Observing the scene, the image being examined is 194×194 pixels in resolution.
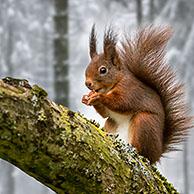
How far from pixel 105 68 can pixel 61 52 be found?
11.8ft

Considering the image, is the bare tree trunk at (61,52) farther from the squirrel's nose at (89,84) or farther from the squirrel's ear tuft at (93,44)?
the squirrel's nose at (89,84)

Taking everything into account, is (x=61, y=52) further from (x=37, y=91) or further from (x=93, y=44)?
(x=37, y=91)

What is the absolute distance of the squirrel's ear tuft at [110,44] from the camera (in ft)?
9.14

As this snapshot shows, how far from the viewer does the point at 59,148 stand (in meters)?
1.65

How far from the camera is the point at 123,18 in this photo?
17.5m

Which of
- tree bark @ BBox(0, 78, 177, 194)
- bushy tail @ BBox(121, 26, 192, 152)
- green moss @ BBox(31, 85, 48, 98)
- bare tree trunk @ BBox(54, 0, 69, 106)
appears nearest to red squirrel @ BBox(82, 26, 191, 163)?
bushy tail @ BBox(121, 26, 192, 152)

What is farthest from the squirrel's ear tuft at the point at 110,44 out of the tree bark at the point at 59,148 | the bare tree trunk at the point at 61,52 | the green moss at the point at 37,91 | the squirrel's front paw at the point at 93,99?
the bare tree trunk at the point at 61,52

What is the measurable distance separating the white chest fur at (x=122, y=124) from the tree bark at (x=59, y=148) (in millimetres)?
672

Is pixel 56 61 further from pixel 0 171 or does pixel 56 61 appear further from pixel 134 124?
pixel 0 171

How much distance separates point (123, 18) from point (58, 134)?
16.0 m

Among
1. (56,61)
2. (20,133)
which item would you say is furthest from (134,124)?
(56,61)

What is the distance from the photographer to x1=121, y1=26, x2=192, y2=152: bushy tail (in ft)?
8.89

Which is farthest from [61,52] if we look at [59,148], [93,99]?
[59,148]

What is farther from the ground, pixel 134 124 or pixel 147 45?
pixel 147 45
